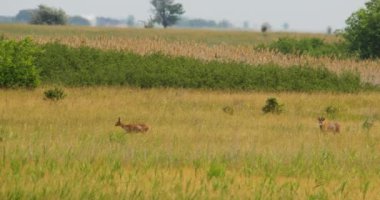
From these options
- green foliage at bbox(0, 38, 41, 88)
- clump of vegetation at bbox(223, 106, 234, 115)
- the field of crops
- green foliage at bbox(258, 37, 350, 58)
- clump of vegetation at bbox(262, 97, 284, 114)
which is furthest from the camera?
green foliage at bbox(258, 37, 350, 58)

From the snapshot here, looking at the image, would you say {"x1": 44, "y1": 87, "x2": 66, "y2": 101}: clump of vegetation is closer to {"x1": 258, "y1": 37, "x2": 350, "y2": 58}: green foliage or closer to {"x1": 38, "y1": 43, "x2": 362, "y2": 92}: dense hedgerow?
{"x1": 38, "y1": 43, "x2": 362, "y2": 92}: dense hedgerow

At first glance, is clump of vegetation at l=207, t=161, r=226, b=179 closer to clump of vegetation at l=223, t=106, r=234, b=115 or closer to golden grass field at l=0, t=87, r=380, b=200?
golden grass field at l=0, t=87, r=380, b=200

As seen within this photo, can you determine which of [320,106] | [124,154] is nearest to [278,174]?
[124,154]

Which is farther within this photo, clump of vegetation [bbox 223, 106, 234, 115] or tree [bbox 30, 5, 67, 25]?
tree [bbox 30, 5, 67, 25]

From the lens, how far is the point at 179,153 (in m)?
12.0

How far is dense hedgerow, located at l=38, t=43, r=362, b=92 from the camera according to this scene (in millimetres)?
32469

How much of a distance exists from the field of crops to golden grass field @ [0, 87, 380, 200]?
26 millimetres

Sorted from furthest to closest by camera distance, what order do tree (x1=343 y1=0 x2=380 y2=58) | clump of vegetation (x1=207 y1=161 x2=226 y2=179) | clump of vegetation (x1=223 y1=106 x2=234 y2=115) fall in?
tree (x1=343 y1=0 x2=380 y2=58) < clump of vegetation (x1=223 y1=106 x2=234 y2=115) < clump of vegetation (x1=207 y1=161 x2=226 y2=179)

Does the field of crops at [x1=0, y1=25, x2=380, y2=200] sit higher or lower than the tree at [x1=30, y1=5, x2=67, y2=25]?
higher

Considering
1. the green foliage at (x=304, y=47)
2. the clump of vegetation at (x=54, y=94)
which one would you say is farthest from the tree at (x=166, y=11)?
the clump of vegetation at (x=54, y=94)

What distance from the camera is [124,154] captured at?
1133cm

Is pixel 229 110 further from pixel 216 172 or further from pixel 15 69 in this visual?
pixel 216 172

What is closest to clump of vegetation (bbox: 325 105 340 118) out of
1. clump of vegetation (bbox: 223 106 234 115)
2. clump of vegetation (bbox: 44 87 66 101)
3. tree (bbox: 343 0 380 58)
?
clump of vegetation (bbox: 223 106 234 115)

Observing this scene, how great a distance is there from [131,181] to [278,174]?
2.76 meters
